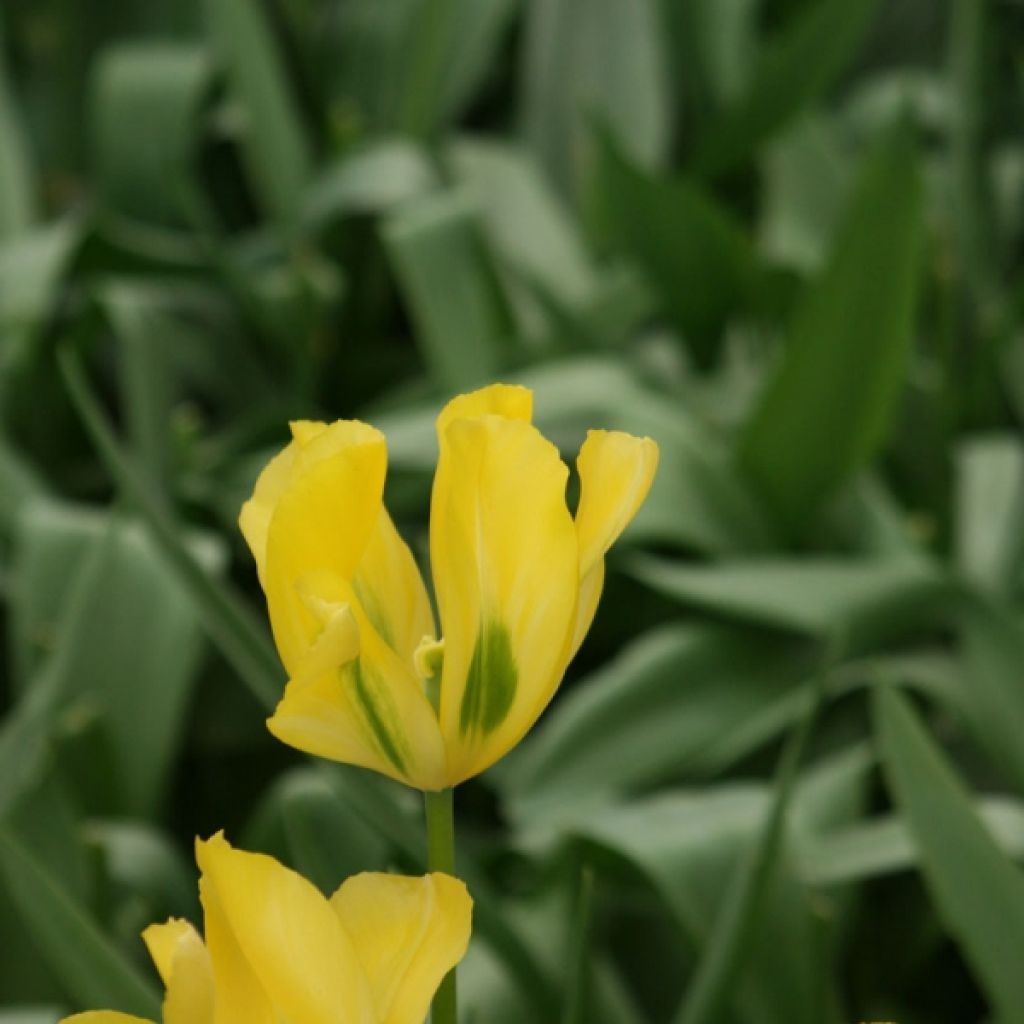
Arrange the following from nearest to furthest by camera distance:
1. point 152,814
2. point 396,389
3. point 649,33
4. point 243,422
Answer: point 152,814 → point 243,422 → point 396,389 → point 649,33

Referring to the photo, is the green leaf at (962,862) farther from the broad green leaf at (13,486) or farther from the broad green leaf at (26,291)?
the broad green leaf at (26,291)

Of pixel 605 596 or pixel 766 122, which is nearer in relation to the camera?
pixel 605 596

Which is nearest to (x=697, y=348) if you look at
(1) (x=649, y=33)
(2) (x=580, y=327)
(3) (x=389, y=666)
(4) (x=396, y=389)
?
(2) (x=580, y=327)

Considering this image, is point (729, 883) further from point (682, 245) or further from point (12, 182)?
point (12, 182)

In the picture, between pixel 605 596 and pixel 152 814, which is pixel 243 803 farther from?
pixel 605 596

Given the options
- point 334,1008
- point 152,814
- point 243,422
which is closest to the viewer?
point 334,1008

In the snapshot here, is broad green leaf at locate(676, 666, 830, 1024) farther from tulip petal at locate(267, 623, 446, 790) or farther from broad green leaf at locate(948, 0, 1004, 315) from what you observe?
broad green leaf at locate(948, 0, 1004, 315)

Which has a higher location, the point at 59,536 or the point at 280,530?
the point at 280,530

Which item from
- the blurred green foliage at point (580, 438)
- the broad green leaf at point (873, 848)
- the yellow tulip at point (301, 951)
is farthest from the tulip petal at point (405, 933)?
the broad green leaf at point (873, 848)
